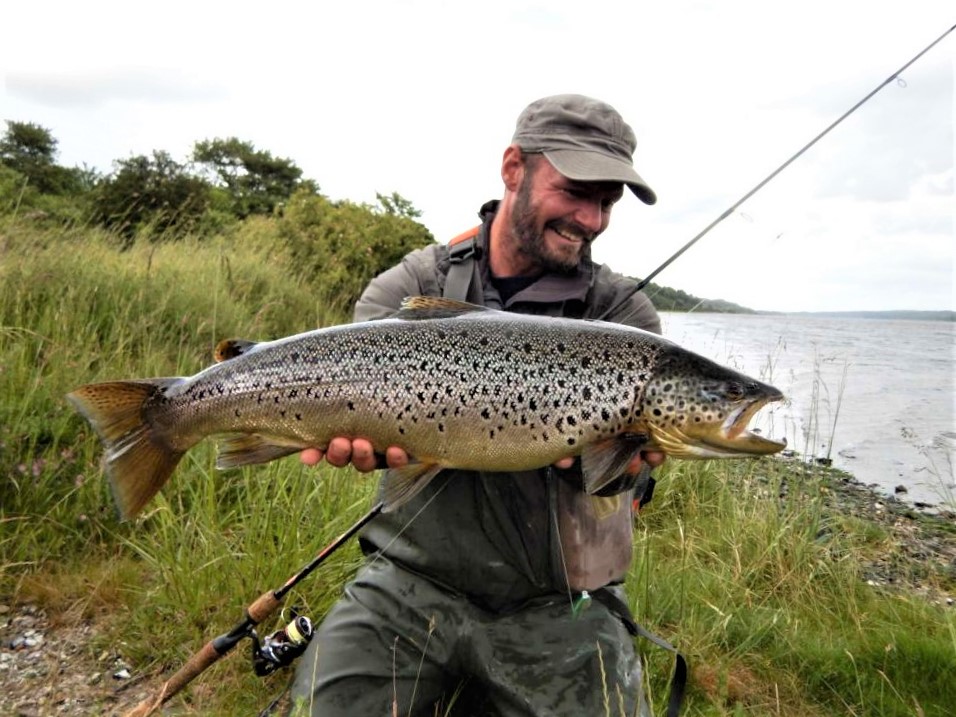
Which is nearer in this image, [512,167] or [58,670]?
[58,670]

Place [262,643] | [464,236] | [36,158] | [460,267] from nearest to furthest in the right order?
1. [262,643]
2. [460,267]
3. [464,236]
4. [36,158]

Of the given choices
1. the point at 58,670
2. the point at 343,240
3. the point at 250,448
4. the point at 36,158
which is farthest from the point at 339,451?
the point at 36,158

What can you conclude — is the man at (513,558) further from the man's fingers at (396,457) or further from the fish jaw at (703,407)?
the fish jaw at (703,407)

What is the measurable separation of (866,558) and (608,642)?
3990mm

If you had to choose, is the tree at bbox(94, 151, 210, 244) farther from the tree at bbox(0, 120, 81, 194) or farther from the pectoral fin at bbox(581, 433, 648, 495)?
the pectoral fin at bbox(581, 433, 648, 495)

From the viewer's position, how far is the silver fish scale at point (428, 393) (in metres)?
2.81

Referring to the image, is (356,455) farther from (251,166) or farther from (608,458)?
(251,166)

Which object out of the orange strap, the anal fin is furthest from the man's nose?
the anal fin

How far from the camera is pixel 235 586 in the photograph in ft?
11.7

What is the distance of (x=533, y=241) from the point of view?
3527 millimetres

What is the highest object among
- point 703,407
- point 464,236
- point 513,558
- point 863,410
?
point 464,236

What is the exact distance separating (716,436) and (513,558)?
990mm

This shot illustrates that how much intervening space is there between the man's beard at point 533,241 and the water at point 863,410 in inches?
103

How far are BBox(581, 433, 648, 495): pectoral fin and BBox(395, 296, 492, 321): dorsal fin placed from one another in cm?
69
